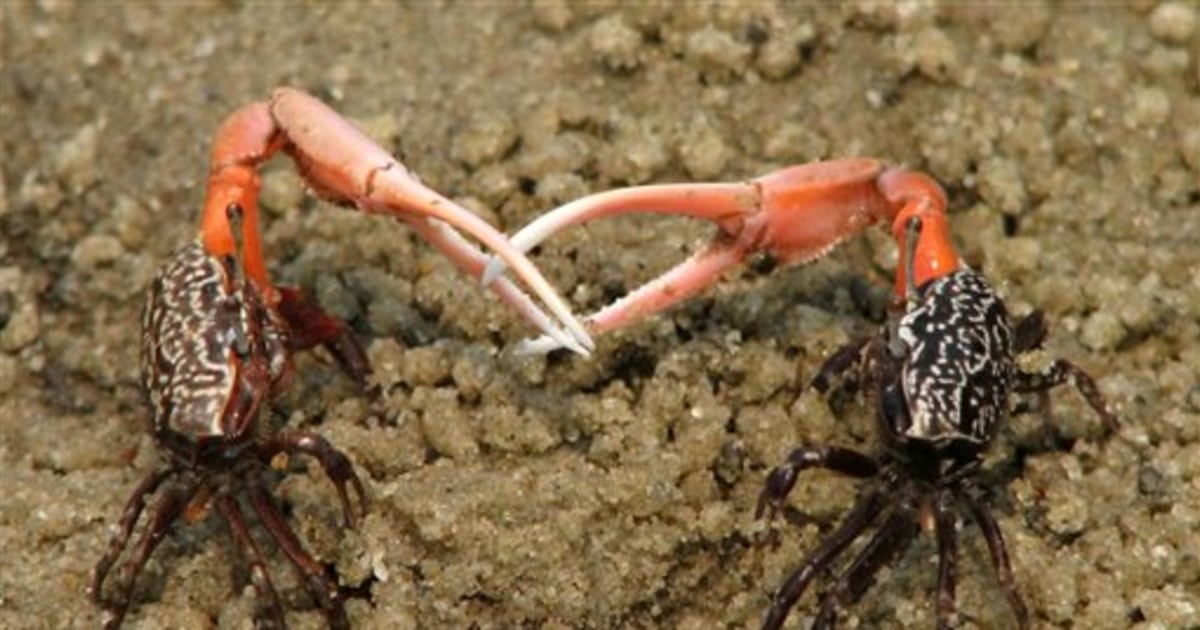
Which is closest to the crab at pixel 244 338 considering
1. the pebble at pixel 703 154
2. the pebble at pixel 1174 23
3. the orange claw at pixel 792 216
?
the orange claw at pixel 792 216

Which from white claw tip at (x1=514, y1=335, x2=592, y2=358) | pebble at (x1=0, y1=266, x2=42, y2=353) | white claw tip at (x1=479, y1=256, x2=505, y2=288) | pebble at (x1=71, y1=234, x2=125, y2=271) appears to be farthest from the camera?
pebble at (x1=71, y1=234, x2=125, y2=271)

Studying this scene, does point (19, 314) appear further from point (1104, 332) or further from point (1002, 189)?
point (1104, 332)

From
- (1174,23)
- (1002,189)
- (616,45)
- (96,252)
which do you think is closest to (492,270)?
(616,45)

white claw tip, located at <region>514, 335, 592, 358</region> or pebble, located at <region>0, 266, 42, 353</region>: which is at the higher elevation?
white claw tip, located at <region>514, 335, 592, 358</region>

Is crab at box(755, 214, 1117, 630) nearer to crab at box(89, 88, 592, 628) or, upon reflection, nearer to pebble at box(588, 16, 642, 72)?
crab at box(89, 88, 592, 628)

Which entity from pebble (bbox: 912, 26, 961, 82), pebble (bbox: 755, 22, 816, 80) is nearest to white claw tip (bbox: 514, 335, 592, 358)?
pebble (bbox: 755, 22, 816, 80)

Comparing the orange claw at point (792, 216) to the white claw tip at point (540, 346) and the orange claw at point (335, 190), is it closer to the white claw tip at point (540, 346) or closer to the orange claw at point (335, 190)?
the white claw tip at point (540, 346)
